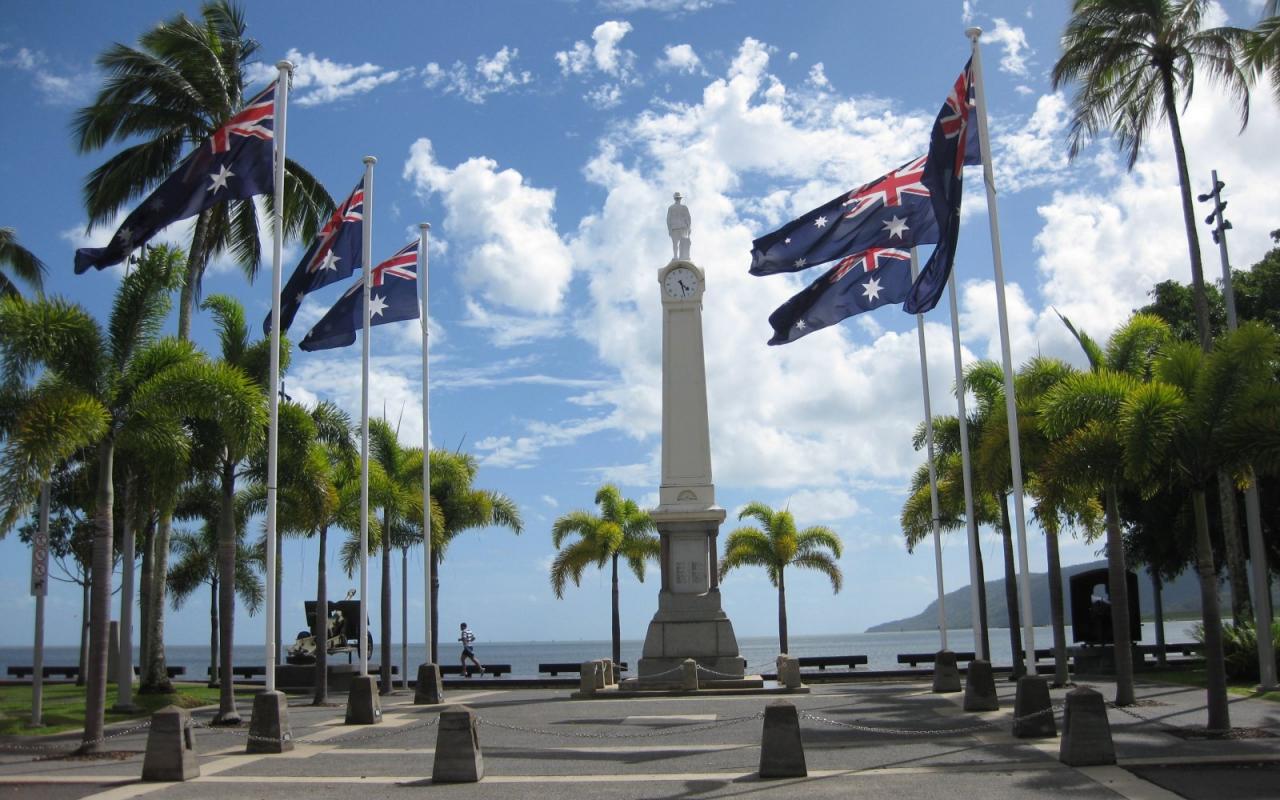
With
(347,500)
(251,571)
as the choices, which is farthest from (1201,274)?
(251,571)

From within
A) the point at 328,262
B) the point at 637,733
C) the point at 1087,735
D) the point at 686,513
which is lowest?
the point at 637,733

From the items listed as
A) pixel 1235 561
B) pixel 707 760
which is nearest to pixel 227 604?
pixel 707 760

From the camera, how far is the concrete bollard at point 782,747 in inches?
536

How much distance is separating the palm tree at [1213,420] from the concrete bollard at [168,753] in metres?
13.5

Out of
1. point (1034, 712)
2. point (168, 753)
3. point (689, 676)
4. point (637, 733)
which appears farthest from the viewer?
point (689, 676)

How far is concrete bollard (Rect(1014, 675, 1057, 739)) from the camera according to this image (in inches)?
635

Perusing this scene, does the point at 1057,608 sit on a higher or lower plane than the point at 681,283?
lower

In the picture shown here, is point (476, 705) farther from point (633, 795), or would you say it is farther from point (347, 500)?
point (633, 795)

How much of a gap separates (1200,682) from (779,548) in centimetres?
1643

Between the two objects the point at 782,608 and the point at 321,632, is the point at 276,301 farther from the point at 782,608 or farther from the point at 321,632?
the point at 782,608

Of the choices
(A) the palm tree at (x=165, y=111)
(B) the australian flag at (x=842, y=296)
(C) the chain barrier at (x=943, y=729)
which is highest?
(A) the palm tree at (x=165, y=111)

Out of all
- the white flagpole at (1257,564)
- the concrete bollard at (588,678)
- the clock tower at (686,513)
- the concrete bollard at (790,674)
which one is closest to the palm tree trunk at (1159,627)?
the white flagpole at (1257,564)

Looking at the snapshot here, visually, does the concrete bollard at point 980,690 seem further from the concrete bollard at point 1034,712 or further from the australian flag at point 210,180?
the australian flag at point 210,180

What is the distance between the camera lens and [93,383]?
60.7ft
